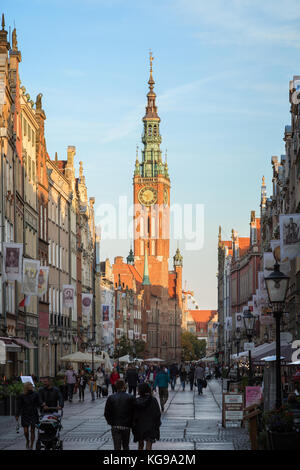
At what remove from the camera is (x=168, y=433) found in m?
26.8

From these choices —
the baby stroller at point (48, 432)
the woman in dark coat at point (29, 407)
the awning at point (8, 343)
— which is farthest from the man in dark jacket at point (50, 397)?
the awning at point (8, 343)

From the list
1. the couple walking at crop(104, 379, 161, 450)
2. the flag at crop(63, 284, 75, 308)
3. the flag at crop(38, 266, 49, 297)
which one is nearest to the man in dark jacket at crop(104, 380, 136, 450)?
the couple walking at crop(104, 379, 161, 450)

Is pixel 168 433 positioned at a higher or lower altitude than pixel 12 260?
lower

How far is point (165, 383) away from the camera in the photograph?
130ft

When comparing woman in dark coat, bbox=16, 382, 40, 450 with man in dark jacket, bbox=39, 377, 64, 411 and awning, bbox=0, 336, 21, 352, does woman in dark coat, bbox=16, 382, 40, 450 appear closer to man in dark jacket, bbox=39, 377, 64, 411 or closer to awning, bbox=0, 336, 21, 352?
man in dark jacket, bbox=39, 377, 64, 411

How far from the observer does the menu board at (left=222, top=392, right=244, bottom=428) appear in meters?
28.4

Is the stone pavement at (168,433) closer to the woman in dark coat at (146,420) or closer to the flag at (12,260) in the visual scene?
the woman in dark coat at (146,420)

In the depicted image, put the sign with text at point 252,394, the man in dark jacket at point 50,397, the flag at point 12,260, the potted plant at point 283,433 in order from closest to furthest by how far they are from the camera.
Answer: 1. the potted plant at point 283,433
2. the man in dark jacket at point 50,397
3. the sign with text at point 252,394
4. the flag at point 12,260

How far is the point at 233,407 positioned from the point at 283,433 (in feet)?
42.8

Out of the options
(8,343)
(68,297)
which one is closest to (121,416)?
(8,343)

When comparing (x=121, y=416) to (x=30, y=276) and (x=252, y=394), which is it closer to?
(x=252, y=394)

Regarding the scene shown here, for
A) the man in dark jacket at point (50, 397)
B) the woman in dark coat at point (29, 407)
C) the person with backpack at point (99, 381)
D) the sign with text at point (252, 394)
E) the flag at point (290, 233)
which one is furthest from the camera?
the person with backpack at point (99, 381)

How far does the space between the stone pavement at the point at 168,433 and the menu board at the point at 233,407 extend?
0.41 metres

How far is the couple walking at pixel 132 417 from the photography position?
17688mm
